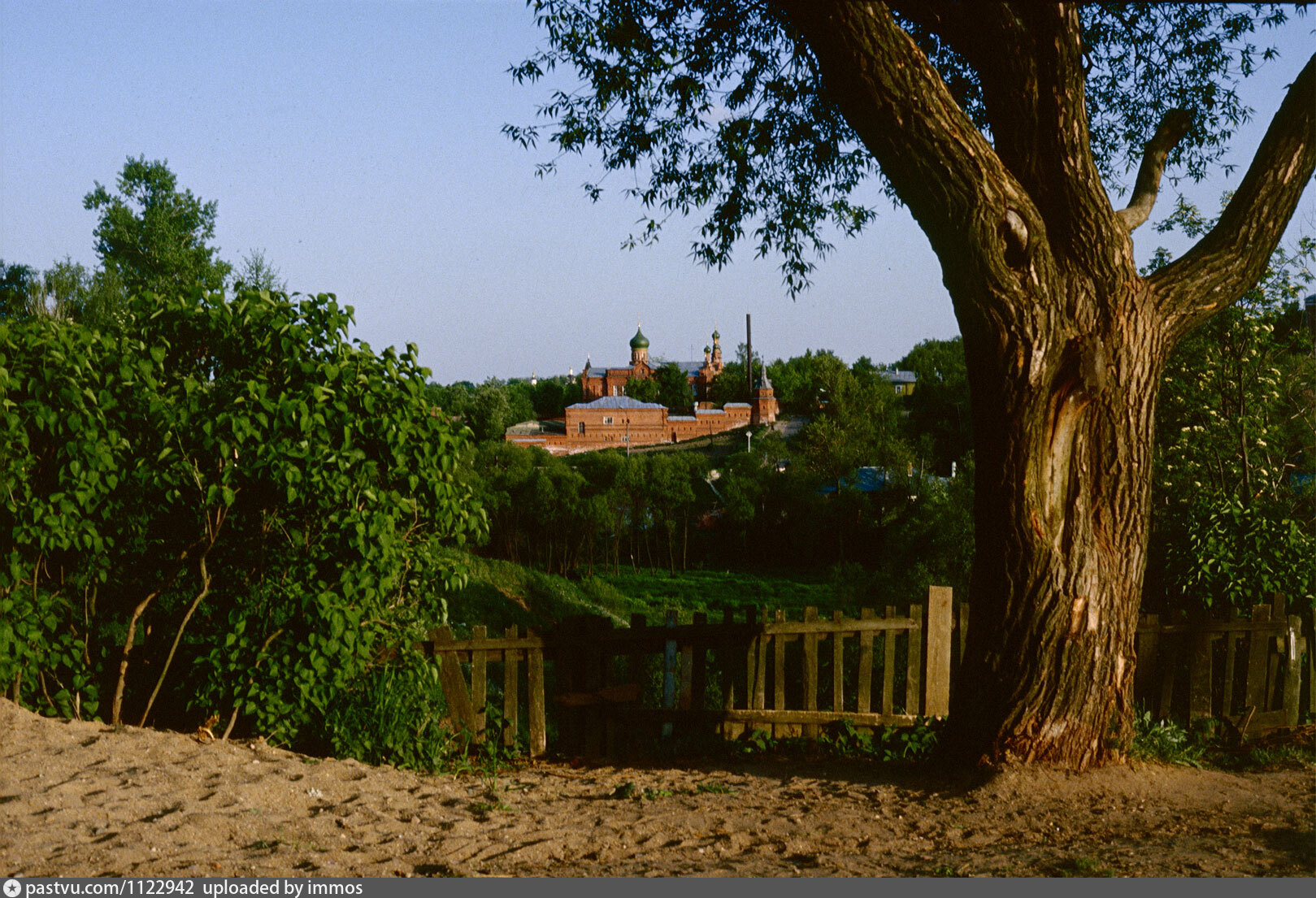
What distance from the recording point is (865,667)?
23.9 ft

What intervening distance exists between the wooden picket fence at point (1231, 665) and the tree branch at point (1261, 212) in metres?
2.68

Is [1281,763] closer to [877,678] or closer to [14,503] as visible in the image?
[877,678]

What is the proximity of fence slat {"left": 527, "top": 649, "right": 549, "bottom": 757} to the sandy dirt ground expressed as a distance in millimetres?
1160

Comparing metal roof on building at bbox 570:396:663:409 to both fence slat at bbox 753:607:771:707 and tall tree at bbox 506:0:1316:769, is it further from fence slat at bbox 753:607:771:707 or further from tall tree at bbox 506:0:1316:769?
tall tree at bbox 506:0:1316:769

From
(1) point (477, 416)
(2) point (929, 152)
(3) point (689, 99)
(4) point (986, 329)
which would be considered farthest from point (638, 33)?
(1) point (477, 416)

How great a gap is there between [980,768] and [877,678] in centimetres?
575

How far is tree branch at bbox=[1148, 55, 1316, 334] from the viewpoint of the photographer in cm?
550

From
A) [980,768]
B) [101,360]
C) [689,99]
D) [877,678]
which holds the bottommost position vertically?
[877,678]

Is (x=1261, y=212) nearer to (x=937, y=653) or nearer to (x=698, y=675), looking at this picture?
(x=937, y=653)

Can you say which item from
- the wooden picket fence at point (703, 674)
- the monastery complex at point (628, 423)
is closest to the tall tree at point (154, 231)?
the monastery complex at point (628, 423)

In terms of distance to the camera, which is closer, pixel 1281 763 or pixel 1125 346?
pixel 1125 346

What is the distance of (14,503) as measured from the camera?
503 cm

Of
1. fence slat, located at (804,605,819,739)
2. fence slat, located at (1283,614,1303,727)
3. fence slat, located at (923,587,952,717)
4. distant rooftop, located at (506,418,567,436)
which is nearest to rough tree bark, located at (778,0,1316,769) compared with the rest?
fence slat, located at (923,587,952,717)

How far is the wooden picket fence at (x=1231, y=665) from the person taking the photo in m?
7.07
